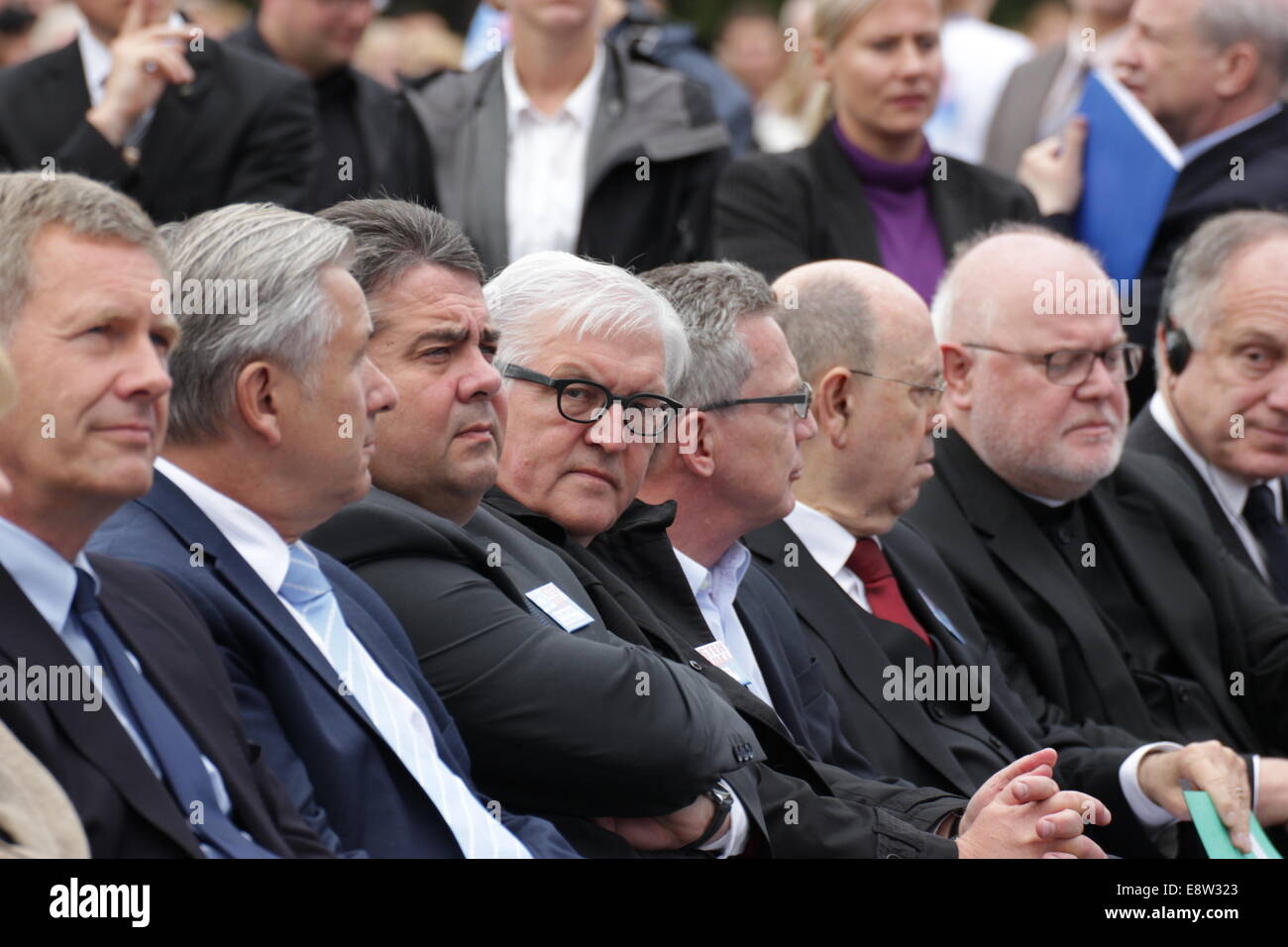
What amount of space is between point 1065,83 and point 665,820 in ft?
18.4

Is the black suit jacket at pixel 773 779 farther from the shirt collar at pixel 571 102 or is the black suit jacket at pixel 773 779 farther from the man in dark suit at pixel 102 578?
the shirt collar at pixel 571 102

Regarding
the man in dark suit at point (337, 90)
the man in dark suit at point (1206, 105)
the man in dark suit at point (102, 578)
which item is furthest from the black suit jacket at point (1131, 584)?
the man in dark suit at point (102, 578)

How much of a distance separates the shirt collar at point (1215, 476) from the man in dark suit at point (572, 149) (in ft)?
5.47

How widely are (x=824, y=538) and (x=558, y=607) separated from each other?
58.5 inches

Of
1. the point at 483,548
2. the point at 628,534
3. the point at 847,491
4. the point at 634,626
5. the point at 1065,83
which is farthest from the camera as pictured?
the point at 1065,83

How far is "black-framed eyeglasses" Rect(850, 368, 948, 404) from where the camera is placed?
498cm

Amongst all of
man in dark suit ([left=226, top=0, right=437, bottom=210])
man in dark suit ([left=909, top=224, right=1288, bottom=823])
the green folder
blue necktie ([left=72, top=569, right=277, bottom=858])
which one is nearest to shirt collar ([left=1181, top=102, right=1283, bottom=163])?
man in dark suit ([left=909, top=224, right=1288, bottom=823])

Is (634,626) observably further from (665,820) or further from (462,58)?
(462,58)

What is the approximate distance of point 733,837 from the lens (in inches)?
141

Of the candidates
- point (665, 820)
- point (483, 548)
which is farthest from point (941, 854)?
point (483, 548)

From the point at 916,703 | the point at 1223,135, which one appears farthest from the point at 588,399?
the point at 1223,135

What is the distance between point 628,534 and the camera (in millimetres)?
4062

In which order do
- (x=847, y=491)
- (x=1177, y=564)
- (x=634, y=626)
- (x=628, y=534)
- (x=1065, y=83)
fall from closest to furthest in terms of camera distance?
(x=634, y=626) → (x=628, y=534) → (x=847, y=491) → (x=1177, y=564) → (x=1065, y=83)

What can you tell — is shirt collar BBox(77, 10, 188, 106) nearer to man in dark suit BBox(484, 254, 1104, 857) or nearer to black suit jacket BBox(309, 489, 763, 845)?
man in dark suit BBox(484, 254, 1104, 857)
